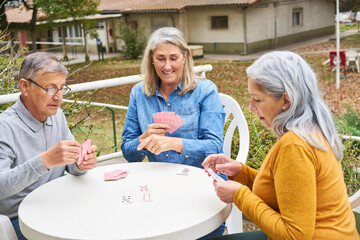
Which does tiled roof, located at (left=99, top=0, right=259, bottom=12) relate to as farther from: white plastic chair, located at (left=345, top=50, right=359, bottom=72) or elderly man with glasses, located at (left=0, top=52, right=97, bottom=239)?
elderly man with glasses, located at (left=0, top=52, right=97, bottom=239)

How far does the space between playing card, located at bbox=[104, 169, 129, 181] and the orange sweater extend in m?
0.72

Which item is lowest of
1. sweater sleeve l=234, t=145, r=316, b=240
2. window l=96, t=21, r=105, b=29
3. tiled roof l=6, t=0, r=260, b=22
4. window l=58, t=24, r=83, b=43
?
sweater sleeve l=234, t=145, r=316, b=240

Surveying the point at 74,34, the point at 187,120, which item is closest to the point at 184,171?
the point at 187,120

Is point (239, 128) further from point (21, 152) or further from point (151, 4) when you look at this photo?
point (151, 4)

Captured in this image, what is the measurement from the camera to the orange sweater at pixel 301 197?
145cm

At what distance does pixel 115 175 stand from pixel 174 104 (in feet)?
1.84

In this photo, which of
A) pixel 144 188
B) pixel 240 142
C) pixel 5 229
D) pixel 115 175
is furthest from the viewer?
pixel 240 142

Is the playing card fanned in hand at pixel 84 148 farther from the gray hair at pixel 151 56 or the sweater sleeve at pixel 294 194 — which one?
the sweater sleeve at pixel 294 194

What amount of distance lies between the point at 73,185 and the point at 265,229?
94 cm

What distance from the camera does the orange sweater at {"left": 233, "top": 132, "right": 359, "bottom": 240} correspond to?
145 cm

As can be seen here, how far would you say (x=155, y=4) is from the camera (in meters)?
24.0

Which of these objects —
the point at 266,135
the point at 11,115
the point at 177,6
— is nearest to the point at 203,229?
the point at 11,115

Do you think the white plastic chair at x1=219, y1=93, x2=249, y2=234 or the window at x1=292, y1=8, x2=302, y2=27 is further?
the window at x1=292, y1=8, x2=302, y2=27

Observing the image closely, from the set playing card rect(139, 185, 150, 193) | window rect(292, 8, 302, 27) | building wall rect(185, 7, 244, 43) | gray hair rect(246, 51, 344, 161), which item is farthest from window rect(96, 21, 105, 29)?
gray hair rect(246, 51, 344, 161)
